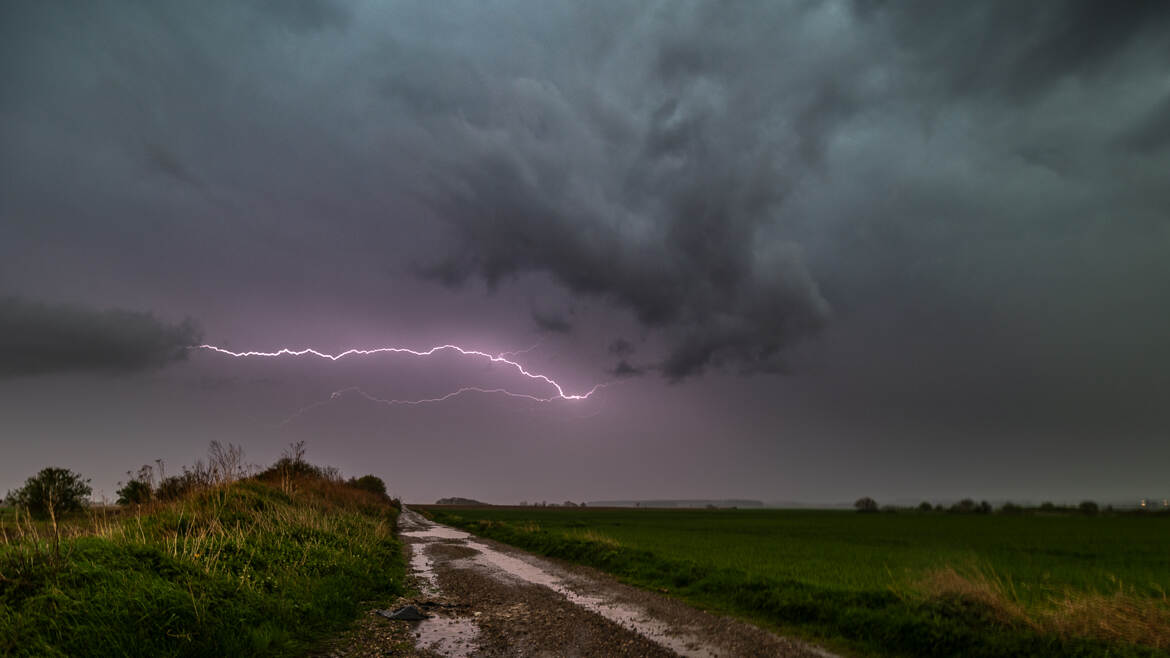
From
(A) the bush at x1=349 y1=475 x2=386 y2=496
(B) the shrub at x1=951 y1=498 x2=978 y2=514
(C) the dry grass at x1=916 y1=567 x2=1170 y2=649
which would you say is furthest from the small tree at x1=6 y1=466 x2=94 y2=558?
(B) the shrub at x1=951 y1=498 x2=978 y2=514

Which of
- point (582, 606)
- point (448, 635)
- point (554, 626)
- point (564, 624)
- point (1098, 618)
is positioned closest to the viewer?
point (1098, 618)

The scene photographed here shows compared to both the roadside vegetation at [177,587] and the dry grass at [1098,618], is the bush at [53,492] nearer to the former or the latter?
the roadside vegetation at [177,587]

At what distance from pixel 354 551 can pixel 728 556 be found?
14226mm

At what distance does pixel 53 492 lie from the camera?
27.8m

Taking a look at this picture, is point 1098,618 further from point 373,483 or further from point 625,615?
point 373,483

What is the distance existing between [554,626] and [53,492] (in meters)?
30.6

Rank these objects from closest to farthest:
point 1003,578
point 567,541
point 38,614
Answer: point 38,614, point 1003,578, point 567,541

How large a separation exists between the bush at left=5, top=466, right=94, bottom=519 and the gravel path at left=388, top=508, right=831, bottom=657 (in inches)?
947

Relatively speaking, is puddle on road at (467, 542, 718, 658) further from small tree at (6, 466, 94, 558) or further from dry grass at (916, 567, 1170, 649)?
small tree at (6, 466, 94, 558)

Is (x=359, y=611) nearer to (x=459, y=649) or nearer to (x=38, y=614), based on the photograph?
(x=459, y=649)

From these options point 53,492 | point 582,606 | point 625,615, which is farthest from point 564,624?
point 53,492

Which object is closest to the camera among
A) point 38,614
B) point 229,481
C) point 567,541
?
point 38,614

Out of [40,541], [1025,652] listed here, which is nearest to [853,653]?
[1025,652]

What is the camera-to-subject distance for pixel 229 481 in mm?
19312
